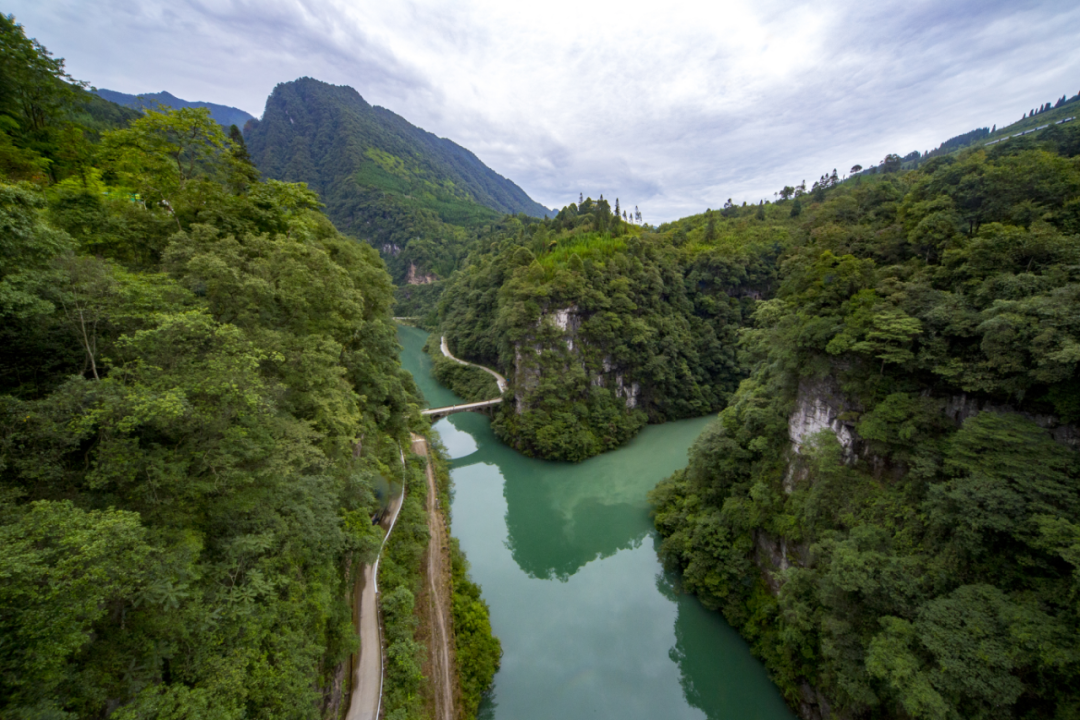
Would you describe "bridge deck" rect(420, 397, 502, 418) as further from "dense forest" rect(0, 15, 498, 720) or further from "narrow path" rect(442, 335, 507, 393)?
"dense forest" rect(0, 15, 498, 720)

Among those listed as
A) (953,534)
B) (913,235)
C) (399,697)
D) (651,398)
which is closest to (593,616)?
(399,697)

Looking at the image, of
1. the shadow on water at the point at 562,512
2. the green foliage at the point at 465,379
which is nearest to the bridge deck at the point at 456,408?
the green foliage at the point at 465,379

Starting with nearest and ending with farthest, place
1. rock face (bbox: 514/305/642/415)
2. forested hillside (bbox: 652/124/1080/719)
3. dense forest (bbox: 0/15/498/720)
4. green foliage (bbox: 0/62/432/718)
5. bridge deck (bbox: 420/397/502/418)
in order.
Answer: green foliage (bbox: 0/62/432/718), dense forest (bbox: 0/15/498/720), forested hillside (bbox: 652/124/1080/719), bridge deck (bbox: 420/397/502/418), rock face (bbox: 514/305/642/415)

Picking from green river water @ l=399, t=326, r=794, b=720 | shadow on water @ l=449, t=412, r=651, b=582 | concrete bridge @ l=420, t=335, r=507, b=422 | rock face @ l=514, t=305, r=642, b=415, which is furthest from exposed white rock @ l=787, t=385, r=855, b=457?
concrete bridge @ l=420, t=335, r=507, b=422

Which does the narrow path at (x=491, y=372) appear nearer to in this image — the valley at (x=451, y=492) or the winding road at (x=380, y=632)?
the valley at (x=451, y=492)

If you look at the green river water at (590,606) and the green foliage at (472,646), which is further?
the green river water at (590,606)

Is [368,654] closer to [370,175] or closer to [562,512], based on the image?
[562,512]
